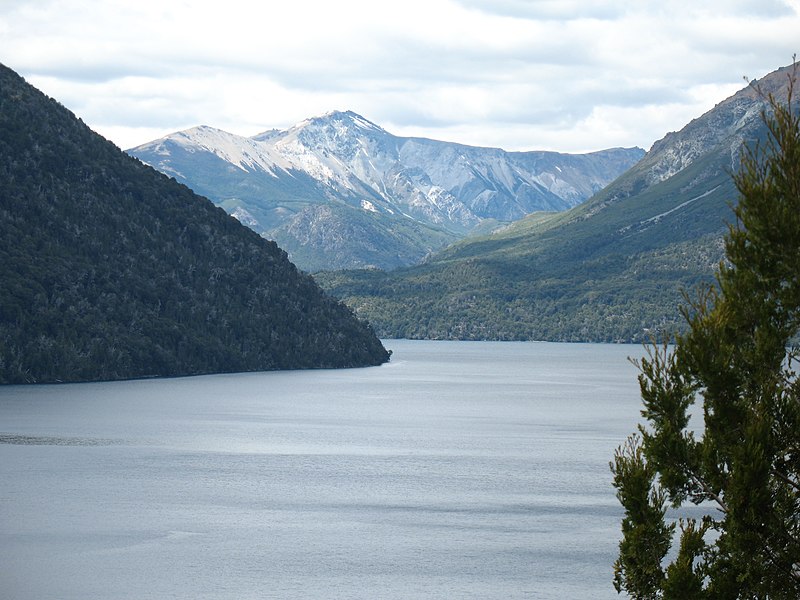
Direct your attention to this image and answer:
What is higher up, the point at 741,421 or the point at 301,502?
the point at 741,421

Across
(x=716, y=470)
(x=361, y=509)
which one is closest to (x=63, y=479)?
(x=361, y=509)

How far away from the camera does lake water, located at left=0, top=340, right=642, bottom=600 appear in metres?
67.0

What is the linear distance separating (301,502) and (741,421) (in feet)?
197

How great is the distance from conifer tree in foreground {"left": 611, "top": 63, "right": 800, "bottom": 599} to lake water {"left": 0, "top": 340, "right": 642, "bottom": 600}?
94.6 feet

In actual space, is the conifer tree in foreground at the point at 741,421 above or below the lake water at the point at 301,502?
above

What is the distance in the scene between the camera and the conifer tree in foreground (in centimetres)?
3381

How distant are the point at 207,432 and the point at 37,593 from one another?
2966 inches

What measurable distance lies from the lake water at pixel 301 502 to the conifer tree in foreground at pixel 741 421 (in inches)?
1135

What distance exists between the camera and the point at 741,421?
116ft

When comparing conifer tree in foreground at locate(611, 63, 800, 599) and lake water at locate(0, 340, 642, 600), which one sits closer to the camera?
conifer tree in foreground at locate(611, 63, 800, 599)

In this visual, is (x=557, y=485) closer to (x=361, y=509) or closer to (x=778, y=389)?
(x=361, y=509)

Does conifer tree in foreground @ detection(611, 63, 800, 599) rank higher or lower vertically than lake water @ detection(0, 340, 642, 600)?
higher

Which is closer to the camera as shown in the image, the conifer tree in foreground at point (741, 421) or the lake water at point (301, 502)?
the conifer tree in foreground at point (741, 421)

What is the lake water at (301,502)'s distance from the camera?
67.0 metres
